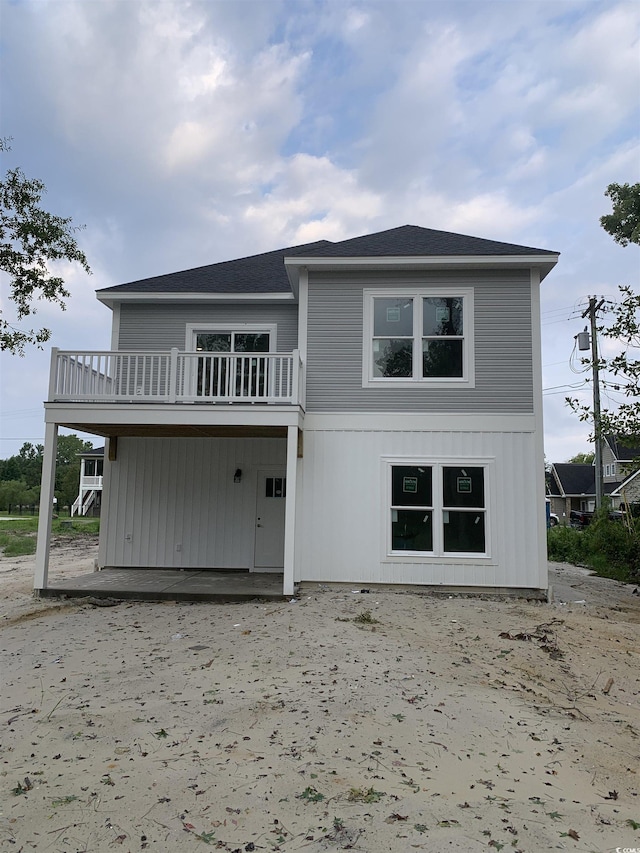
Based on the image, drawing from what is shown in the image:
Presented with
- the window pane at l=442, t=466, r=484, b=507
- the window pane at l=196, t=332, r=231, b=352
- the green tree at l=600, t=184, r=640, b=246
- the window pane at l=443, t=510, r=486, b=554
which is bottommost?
the window pane at l=443, t=510, r=486, b=554

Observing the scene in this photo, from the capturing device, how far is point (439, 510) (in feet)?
30.5

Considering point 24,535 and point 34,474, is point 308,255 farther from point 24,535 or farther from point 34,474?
point 34,474

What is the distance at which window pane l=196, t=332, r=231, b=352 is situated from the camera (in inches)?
440

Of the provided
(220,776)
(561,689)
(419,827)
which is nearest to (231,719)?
(220,776)

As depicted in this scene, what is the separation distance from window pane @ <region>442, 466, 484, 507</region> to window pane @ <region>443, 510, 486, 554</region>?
24 centimetres

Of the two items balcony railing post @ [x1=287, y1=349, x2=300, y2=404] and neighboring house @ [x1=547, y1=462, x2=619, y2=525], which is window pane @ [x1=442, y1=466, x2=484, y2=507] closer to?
balcony railing post @ [x1=287, y1=349, x2=300, y2=404]

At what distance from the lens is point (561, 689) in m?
5.15

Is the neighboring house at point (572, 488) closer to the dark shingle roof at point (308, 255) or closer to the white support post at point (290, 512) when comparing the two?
the dark shingle roof at point (308, 255)

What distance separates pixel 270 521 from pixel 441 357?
4.57 m

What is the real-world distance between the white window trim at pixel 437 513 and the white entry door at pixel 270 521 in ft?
7.65

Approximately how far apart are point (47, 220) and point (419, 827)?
12.2 m

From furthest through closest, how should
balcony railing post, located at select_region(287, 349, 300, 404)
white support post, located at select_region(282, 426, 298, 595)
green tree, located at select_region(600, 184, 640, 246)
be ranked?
green tree, located at select_region(600, 184, 640, 246) < balcony railing post, located at select_region(287, 349, 300, 404) < white support post, located at select_region(282, 426, 298, 595)

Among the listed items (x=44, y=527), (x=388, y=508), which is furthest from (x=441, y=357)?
(x=44, y=527)

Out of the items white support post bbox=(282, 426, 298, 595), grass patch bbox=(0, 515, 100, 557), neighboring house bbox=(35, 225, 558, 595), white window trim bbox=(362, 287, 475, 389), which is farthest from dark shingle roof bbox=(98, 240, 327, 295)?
grass patch bbox=(0, 515, 100, 557)
